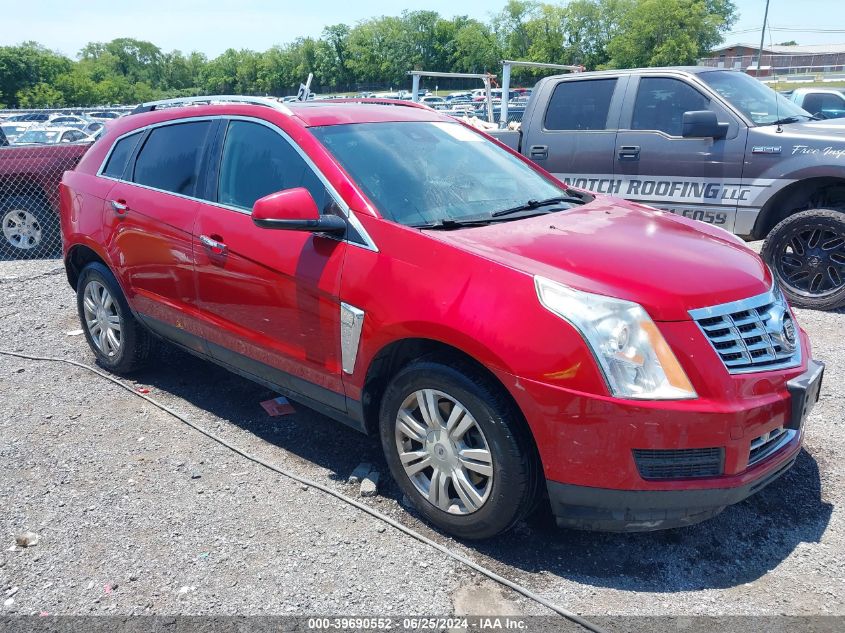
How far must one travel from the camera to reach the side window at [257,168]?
11.7ft

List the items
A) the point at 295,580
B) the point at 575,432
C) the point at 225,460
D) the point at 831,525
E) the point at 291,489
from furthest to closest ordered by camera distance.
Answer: the point at 225,460 → the point at 291,489 → the point at 831,525 → the point at 295,580 → the point at 575,432

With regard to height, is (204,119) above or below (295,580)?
above

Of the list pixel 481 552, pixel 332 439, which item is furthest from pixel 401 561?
pixel 332 439

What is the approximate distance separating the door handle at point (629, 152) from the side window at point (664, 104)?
0.65 feet

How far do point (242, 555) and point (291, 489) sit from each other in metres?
0.56

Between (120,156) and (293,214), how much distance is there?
2.24m

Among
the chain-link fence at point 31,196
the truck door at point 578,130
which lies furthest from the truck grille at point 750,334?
the chain-link fence at point 31,196

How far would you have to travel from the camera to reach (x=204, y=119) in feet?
13.8

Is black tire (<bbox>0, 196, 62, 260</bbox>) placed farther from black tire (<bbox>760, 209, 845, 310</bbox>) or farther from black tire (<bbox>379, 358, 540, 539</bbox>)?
black tire (<bbox>760, 209, 845, 310</bbox>)

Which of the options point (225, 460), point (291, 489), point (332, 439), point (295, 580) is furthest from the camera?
point (332, 439)

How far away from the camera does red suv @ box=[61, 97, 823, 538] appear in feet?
8.48

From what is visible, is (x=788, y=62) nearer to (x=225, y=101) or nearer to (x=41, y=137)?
(x=41, y=137)

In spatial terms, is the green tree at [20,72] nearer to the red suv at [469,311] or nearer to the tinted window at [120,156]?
the tinted window at [120,156]

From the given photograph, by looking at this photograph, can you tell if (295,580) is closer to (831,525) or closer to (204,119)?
(831,525)
